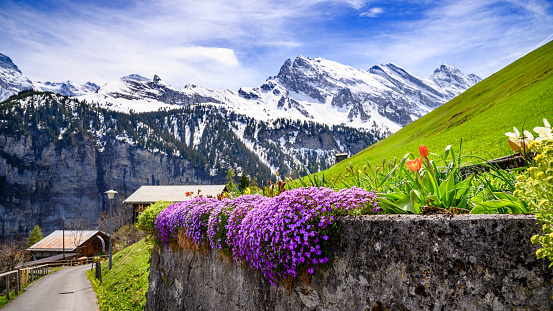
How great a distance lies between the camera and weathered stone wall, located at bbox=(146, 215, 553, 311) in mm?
2207

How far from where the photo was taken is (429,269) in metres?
2.63

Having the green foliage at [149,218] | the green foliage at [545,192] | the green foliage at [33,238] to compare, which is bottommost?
the green foliage at [33,238]

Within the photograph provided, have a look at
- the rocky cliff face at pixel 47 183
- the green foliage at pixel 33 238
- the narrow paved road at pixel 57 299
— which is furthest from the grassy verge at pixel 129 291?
the rocky cliff face at pixel 47 183

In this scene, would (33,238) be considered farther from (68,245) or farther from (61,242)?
(68,245)

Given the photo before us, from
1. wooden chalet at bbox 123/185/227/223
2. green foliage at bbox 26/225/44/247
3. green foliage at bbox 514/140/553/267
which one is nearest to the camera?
green foliage at bbox 514/140/553/267

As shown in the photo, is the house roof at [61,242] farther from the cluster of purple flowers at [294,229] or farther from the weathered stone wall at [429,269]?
the weathered stone wall at [429,269]

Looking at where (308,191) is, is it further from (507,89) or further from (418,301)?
(507,89)

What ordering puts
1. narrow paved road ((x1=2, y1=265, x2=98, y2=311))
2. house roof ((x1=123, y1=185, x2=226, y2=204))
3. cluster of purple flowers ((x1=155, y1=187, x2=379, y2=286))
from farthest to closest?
house roof ((x1=123, y1=185, x2=226, y2=204))
narrow paved road ((x1=2, y1=265, x2=98, y2=311))
cluster of purple flowers ((x1=155, y1=187, x2=379, y2=286))

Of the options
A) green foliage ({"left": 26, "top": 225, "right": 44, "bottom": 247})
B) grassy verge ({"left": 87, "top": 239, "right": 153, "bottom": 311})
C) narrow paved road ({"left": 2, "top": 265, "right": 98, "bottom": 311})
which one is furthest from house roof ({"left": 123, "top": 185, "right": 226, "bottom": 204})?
green foliage ({"left": 26, "top": 225, "right": 44, "bottom": 247})

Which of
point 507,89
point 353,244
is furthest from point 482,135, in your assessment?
point 353,244

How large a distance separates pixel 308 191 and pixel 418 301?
62.2 inches

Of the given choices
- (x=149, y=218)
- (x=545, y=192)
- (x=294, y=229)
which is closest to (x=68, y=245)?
(x=149, y=218)

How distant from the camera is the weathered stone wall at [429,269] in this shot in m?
2.21

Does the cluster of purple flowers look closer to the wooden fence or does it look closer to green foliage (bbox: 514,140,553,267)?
green foliage (bbox: 514,140,553,267)
